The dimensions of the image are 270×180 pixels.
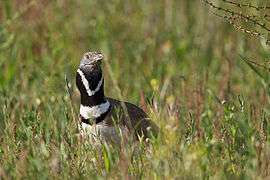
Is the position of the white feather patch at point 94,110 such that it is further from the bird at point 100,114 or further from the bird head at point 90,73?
the bird head at point 90,73

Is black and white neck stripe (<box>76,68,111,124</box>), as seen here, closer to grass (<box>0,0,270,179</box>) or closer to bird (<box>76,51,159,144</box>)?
bird (<box>76,51,159,144</box>)

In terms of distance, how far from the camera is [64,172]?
4742mm

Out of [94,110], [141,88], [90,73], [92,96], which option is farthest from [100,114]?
[141,88]

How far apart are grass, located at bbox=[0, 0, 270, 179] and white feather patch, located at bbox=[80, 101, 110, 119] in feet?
0.31

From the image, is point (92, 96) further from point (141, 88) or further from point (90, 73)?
point (141, 88)

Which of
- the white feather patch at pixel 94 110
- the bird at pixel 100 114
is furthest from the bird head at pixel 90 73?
the white feather patch at pixel 94 110

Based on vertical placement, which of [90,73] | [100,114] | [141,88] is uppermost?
[90,73]

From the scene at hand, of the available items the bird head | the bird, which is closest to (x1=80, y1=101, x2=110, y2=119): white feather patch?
the bird

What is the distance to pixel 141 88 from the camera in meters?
7.44

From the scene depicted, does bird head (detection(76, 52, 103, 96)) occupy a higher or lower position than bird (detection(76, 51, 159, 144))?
higher

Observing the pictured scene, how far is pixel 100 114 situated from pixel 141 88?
182 centimetres

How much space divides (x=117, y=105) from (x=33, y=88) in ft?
5.14

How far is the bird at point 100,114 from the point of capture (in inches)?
216

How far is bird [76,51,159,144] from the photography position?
548cm
